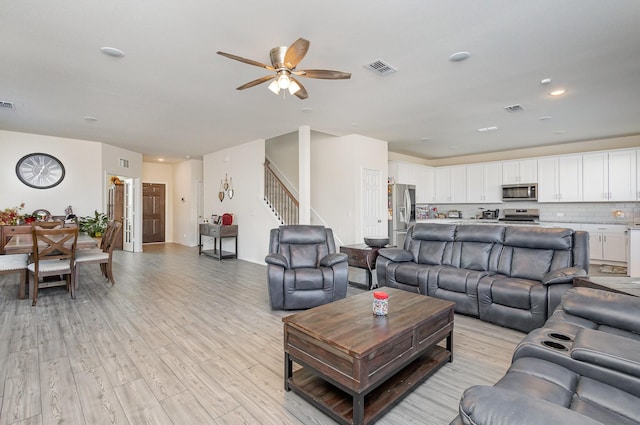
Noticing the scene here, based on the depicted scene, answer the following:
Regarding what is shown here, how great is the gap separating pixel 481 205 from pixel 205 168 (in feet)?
25.9

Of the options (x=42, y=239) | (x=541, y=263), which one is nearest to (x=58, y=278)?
(x=42, y=239)

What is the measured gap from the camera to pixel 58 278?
17.1 ft

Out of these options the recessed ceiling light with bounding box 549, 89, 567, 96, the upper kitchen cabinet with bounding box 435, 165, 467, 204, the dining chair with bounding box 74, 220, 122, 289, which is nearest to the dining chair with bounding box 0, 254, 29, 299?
the dining chair with bounding box 74, 220, 122, 289

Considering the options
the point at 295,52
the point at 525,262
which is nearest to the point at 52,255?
the point at 295,52

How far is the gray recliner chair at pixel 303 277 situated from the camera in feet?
12.0

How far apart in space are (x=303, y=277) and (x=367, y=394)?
181 cm

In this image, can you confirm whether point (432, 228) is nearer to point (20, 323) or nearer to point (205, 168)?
point (20, 323)

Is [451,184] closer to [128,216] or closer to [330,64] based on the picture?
[330,64]

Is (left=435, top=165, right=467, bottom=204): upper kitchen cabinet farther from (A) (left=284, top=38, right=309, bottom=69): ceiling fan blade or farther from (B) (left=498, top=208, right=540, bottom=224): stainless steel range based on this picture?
(A) (left=284, top=38, right=309, bottom=69): ceiling fan blade

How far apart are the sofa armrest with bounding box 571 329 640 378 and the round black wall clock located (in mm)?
8787

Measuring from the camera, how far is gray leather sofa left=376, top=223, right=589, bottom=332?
10.00 feet

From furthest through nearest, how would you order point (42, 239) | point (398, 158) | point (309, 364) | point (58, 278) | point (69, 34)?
point (398, 158)
point (58, 278)
point (42, 239)
point (69, 34)
point (309, 364)

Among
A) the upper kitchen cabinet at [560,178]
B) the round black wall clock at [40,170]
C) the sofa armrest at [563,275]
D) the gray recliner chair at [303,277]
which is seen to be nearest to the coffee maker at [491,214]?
the upper kitchen cabinet at [560,178]

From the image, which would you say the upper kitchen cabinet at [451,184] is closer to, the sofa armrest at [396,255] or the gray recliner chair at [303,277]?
the sofa armrest at [396,255]
